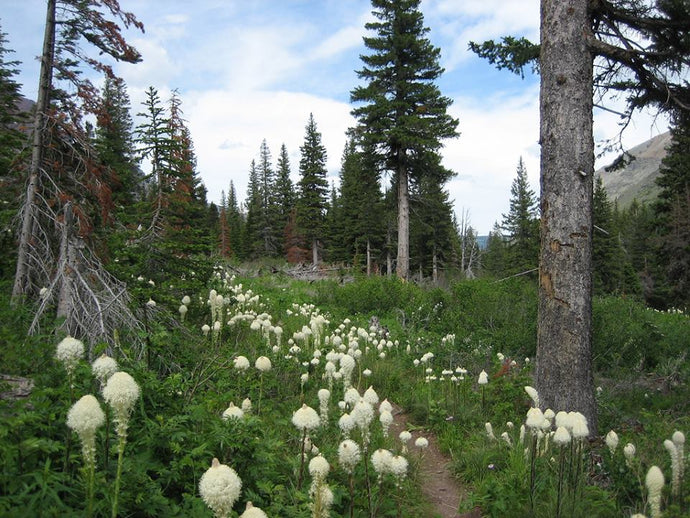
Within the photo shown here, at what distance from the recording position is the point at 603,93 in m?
5.75

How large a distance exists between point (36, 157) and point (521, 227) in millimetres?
39562

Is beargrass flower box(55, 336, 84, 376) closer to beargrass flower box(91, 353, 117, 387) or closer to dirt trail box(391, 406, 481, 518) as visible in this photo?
beargrass flower box(91, 353, 117, 387)

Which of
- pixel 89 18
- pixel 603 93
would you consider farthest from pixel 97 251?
pixel 603 93

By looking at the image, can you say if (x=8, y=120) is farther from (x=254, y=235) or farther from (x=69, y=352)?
(x=254, y=235)

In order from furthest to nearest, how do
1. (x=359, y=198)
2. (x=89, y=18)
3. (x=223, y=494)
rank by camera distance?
(x=359, y=198)
(x=89, y=18)
(x=223, y=494)

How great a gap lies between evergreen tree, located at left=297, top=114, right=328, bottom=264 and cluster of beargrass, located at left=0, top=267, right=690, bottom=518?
1184 inches

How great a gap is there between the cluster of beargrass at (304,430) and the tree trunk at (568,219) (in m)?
0.60

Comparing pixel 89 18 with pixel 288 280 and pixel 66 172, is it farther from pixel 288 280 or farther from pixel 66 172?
pixel 288 280

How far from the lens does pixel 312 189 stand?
124ft

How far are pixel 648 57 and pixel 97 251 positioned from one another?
800 centimetres

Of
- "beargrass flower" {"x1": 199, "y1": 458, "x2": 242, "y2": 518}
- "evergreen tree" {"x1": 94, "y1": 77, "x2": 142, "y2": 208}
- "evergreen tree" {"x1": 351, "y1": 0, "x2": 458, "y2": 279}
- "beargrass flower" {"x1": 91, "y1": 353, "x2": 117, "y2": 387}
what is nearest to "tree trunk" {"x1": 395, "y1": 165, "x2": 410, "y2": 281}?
"evergreen tree" {"x1": 351, "y1": 0, "x2": 458, "y2": 279}

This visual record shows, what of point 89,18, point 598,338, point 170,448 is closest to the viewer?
point 170,448

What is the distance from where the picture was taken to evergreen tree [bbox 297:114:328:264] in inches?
1485

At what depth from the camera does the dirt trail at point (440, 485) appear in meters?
3.53
